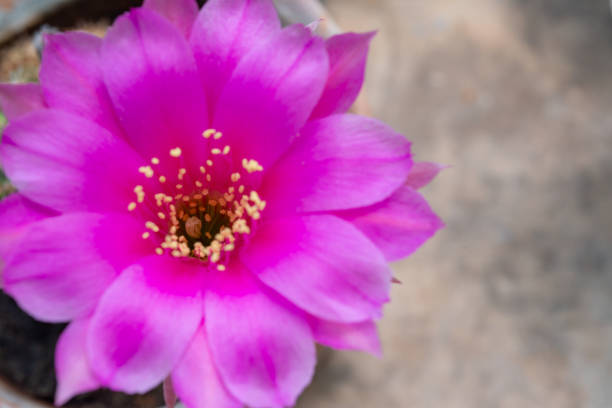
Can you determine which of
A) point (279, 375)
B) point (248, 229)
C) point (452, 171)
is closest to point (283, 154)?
point (248, 229)

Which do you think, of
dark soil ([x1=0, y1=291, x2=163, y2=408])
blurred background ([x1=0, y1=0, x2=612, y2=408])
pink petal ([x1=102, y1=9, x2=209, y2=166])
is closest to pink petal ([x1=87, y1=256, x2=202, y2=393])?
pink petal ([x1=102, y1=9, x2=209, y2=166])

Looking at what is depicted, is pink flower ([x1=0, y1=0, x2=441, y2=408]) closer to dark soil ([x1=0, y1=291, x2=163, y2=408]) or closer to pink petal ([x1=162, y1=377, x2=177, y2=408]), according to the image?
pink petal ([x1=162, y1=377, x2=177, y2=408])

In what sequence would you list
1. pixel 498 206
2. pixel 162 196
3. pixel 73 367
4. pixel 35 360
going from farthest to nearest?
pixel 498 206 < pixel 35 360 < pixel 162 196 < pixel 73 367

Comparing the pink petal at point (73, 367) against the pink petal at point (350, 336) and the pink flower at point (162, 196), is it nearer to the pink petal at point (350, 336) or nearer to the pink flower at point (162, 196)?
the pink flower at point (162, 196)

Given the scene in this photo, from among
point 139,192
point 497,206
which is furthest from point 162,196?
point 497,206

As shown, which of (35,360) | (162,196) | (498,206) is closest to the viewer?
(162,196)

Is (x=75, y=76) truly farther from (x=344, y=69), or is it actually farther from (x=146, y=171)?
(x=344, y=69)

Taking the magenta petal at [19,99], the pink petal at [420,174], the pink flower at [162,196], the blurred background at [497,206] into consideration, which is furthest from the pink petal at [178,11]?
the blurred background at [497,206]

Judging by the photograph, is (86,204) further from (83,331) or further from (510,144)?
(510,144)
